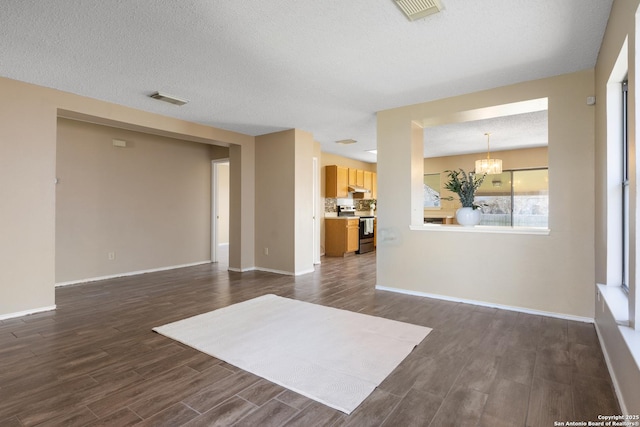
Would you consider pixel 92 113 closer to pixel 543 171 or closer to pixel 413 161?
pixel 413 161

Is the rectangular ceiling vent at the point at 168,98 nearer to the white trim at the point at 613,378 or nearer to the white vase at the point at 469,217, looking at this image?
the white vase at the point at 469,217

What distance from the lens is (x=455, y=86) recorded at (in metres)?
3.74

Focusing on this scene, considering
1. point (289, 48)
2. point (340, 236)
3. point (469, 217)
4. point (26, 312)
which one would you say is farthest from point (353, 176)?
point (26, 312)

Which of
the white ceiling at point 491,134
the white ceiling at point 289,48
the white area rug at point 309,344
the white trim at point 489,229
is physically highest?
the white ceiling at point 491,134

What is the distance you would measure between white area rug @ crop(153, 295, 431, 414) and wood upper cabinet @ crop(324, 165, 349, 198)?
444cm

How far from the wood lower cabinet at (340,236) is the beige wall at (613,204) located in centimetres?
504

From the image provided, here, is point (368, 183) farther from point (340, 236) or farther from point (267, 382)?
point (267, 382)

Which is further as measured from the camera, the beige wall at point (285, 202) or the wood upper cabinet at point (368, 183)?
the wood upper cabinet at point (368, 183)

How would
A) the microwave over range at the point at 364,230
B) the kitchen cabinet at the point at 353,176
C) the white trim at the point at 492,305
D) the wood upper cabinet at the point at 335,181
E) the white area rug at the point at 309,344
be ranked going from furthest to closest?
the kitchen cabinet at the point at 353,176, the microwave over range at the point at 364,230, the wood upper cabinet at the point at 335,181, the white trim at the point at 492,305, the white area rug at the point at 309,344

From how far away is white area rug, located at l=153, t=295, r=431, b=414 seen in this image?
2107mm

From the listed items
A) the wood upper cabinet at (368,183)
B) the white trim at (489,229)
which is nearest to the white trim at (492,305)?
the white trim at (489,229)

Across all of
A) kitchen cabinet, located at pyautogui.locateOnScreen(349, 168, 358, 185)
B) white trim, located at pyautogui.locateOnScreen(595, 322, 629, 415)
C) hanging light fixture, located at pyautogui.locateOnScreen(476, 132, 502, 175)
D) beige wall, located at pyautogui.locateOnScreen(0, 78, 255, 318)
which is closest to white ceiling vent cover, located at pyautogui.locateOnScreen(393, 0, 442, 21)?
white trim, located at pyautogui.locateOnScreen(595, 322, 629, 415)

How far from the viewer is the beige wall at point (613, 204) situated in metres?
1.65

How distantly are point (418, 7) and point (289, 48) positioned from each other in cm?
112
